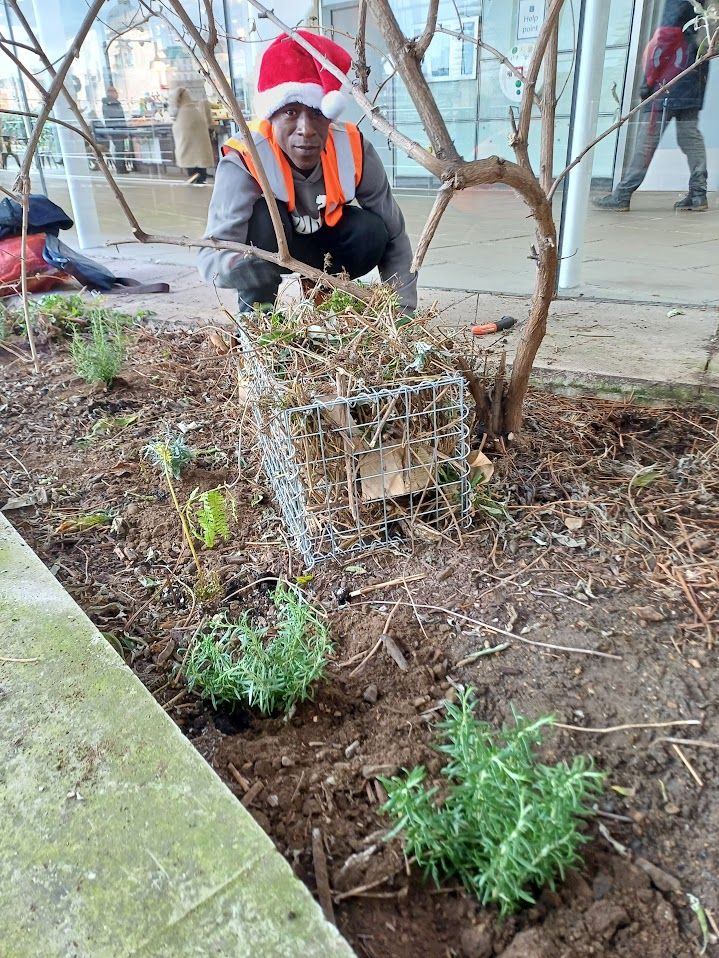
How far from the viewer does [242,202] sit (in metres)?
3.24

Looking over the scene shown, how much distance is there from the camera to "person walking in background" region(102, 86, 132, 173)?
27.3ft

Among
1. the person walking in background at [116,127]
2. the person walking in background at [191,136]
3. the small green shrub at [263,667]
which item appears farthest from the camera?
the person walking in background at [116,127]

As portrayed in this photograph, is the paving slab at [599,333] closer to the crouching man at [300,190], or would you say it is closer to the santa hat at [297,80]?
the crouching man at [300,190]

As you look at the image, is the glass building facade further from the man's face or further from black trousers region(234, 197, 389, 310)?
black trousers region(234, 197, 389, 310)

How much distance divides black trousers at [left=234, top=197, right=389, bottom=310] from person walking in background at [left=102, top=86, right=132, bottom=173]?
6.26 m

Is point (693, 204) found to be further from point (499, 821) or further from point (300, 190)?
point (499, 821)

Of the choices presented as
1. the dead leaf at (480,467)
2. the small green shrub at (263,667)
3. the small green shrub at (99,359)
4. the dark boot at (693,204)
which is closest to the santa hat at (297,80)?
the small green shrub at (99,359)

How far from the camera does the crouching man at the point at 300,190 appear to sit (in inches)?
118

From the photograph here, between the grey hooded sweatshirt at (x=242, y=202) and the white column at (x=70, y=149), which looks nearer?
the grey hooded sweatshirt at (x=242, y=202)

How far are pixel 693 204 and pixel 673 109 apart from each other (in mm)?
685

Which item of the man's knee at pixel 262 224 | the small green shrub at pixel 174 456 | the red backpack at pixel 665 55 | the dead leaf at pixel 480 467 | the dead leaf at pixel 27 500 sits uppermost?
the red backpack at pixel 665 55

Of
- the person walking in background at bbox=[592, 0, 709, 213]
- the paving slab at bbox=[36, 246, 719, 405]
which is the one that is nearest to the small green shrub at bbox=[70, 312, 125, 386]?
the paving slab at bbox=[36, 246, 719, 405]

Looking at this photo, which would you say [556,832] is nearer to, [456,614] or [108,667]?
[456,614]

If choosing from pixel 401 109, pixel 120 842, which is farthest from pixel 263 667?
pixel 401 109
